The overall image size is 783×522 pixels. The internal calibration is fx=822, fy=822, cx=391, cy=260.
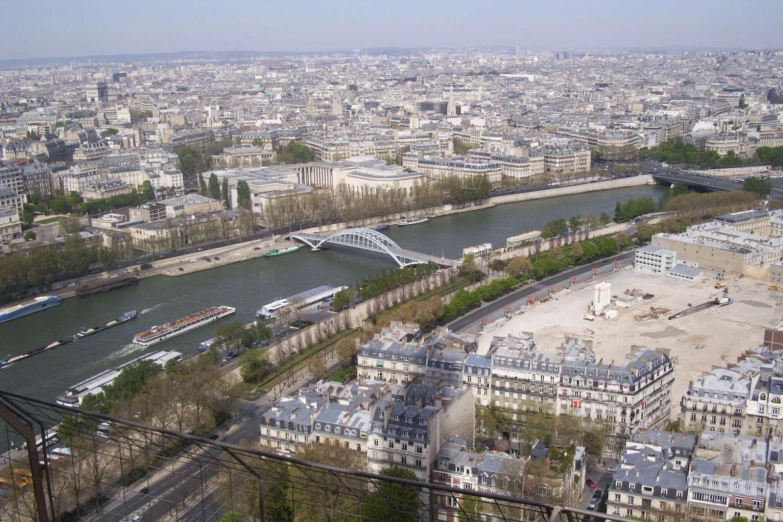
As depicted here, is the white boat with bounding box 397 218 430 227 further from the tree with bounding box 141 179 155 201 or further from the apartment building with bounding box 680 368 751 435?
the apartment building with bounding box 680 368 751 435

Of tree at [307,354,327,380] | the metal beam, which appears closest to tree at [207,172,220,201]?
tree at [307,354,327,380]

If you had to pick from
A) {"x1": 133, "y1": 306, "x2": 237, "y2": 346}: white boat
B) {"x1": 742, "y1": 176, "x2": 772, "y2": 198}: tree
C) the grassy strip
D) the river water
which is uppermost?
{"x1": 742, "y1": 176, "x2": 772, "y2": 198}: tree

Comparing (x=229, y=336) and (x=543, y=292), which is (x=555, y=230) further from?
(x=229, y=336)

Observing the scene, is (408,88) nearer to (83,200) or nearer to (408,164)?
(408,164)

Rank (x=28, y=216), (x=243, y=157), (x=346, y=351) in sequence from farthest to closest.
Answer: (x=243, y=157)
(x=28, y=216)
(x=346, y=351)

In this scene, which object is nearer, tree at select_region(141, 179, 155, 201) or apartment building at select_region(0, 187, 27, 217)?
apartment building at select_region(0, 187, 27, 217)

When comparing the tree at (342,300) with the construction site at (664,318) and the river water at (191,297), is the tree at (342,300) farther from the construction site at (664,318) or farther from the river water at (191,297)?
the construction site at (664,318)

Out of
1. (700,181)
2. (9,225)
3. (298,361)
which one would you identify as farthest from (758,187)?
(9,225)
